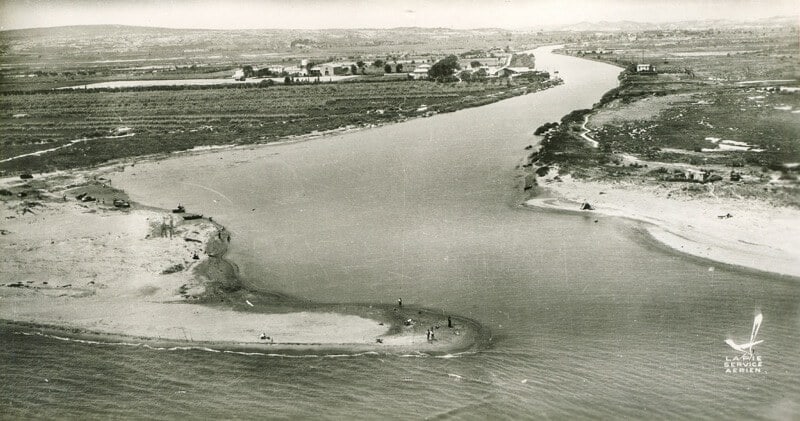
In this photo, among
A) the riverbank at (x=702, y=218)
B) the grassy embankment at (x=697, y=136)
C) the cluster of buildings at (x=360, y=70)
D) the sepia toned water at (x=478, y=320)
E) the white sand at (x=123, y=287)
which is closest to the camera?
the sepia toned water at (x=478, y=320)

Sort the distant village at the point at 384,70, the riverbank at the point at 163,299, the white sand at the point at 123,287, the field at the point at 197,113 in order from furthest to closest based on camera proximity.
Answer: the distant village at the point at 384,70
the field at the point at 197,113
the white sand at the point at 123,287
the riverbank at the point at 163,299

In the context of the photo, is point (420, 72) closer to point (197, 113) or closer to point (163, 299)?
point (197, 113)

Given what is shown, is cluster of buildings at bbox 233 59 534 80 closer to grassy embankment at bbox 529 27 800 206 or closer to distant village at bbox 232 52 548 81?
distant village at bbox 232 52 548 81

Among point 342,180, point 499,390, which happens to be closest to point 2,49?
point 342,180

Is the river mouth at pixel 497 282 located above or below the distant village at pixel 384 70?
below

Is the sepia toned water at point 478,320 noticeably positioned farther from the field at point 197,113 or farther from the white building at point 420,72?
the white building at point 420,72

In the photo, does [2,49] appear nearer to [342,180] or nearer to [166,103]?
[166,103]

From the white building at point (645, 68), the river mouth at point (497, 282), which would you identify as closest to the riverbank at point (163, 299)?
the river mouth at point (497, 282)
